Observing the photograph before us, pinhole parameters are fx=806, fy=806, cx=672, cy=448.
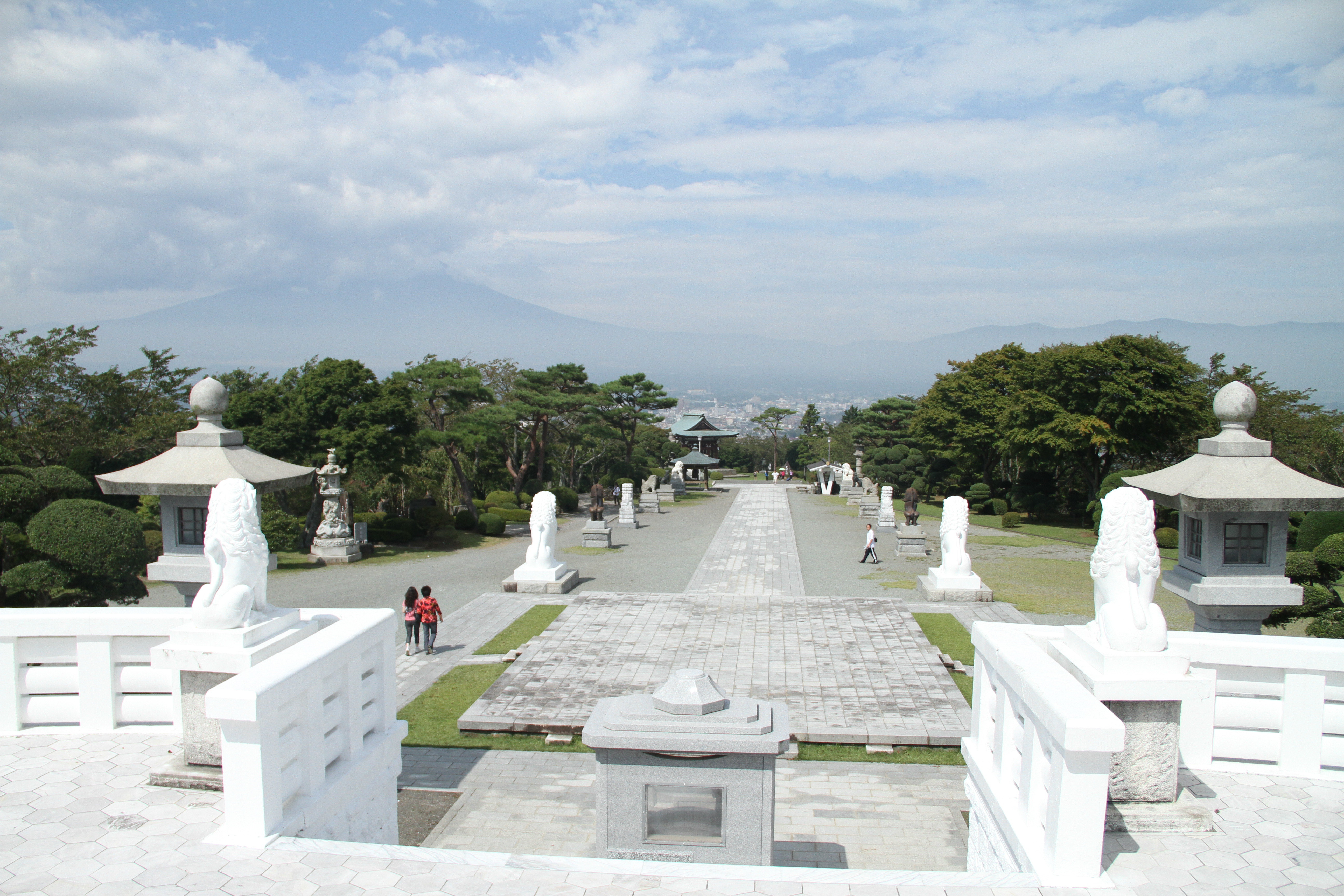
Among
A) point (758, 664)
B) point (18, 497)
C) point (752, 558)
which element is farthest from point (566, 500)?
point (758, 664)

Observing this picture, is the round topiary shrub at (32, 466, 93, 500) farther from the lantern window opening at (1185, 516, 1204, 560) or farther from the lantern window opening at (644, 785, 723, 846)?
the lantern window opening at (1185, 516, 1204, 560)

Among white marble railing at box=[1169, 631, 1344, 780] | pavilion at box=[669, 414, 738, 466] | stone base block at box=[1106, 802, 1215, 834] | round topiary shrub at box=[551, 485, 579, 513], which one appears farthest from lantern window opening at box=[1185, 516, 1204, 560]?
pavilion at box=[669, 414, 738, 466]

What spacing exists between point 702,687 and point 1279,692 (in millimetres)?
3631

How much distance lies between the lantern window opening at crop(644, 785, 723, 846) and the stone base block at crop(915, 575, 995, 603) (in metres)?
11.9

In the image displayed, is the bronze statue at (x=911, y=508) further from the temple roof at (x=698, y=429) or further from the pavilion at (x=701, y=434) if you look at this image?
the temple roof at (x=698, y=429)

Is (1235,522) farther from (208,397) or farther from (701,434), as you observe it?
(701,434)

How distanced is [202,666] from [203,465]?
613 centimetres

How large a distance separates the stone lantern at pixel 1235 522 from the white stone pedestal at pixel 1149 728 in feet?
15.3

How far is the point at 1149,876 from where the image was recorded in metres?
3.97

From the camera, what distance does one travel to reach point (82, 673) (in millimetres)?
5543

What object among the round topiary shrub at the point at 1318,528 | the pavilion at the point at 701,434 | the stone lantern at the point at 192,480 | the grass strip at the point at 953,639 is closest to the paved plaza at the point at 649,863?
the grass strip at the point at 953,639

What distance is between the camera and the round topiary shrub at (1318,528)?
759 inches

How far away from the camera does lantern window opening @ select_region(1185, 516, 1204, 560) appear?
873cm

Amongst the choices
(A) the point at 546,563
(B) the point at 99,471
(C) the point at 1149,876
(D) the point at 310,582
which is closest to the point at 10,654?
(C) the point at 1149,876
